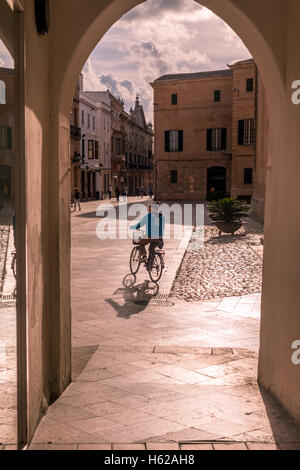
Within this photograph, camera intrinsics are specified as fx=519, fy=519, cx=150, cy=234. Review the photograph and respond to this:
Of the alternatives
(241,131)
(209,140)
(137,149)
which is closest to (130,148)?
(137,149)

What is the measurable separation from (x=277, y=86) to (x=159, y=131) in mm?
41405

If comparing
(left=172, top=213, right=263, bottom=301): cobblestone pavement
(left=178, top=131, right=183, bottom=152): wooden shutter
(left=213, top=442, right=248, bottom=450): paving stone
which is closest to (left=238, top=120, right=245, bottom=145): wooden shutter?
(left=178, top=131, right=183, bottom=152): wooden shutter

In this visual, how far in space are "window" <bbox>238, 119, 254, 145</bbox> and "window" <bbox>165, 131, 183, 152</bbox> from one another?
7.41 m

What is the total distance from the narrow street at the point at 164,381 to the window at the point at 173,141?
1455 inches

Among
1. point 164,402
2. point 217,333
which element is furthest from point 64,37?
point 217,333

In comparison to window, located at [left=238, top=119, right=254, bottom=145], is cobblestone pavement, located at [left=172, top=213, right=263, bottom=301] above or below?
below

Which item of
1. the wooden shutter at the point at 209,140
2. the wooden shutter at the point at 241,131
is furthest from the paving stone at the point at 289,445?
the wooden shutter at the point at 209,140

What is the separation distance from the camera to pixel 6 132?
312 centimetres

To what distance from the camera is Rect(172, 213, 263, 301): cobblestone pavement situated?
30.2 feet

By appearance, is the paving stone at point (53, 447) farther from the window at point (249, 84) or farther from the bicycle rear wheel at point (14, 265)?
the window at point (249, 84)

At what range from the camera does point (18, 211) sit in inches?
131

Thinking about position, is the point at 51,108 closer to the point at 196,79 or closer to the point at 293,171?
the point at 293,171

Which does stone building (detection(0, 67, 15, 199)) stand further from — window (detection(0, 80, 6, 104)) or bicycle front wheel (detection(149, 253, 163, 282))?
bicycle front wheel (detection(149, 253, 163, 282))

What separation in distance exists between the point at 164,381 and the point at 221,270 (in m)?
6.79
